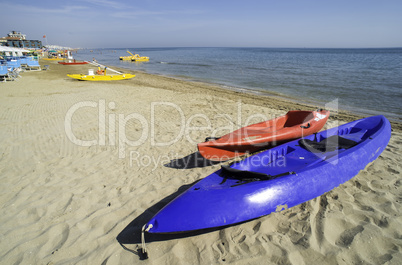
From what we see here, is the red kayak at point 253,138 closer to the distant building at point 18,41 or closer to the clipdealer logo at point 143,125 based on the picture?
the clipdealer logo at point 143,125

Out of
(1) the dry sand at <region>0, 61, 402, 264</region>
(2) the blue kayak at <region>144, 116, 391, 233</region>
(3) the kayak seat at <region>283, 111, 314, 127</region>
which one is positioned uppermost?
(3) the kayak seat at <region>283, 111, 314, 127</region>

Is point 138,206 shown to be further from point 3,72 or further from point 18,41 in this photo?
point 18,41

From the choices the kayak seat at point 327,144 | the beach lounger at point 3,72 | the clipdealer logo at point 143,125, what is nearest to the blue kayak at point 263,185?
the kayak seat at point 327,144

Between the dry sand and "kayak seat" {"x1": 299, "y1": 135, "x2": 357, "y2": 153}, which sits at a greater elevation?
"kayak seat" {"x1": 299, "y1": 135, "x2": 357, "y2": 153}

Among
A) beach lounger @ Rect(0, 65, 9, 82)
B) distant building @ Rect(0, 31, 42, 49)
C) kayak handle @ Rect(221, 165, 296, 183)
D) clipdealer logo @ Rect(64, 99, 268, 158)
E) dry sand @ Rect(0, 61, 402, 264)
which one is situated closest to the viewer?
dry sand @ Rect(0, 61, 402, 264)

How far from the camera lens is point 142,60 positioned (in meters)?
35.1

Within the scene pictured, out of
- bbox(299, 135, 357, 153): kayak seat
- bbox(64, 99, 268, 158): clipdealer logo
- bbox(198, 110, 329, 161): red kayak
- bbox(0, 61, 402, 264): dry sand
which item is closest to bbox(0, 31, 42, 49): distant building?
bbox(64, 99, 268, 158): clipdealer logo

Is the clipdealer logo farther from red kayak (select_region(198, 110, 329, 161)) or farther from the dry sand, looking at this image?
red kayak (select_region(198, 110, 329, 161))

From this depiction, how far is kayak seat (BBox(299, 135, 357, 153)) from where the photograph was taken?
13.5 ft

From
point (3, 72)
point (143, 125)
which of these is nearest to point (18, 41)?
point (3, 72)

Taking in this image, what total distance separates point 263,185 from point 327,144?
7.88 feet

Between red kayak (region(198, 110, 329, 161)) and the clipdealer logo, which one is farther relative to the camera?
the clipdealer logo

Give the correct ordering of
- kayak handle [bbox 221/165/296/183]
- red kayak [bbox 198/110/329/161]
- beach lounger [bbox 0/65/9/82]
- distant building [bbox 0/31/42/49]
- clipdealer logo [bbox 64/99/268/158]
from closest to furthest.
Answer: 1. kayak handle [bbox 221/165/296/183]
2. red kayak [bbox 198/110/329/161]
3. clipdealer logo [bbox 64/99/268/158]
4. beach lounger [bbox 0/65/9/82]
5. distant building [bbox 0/31/42/49]

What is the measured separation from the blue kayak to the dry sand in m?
0.26
